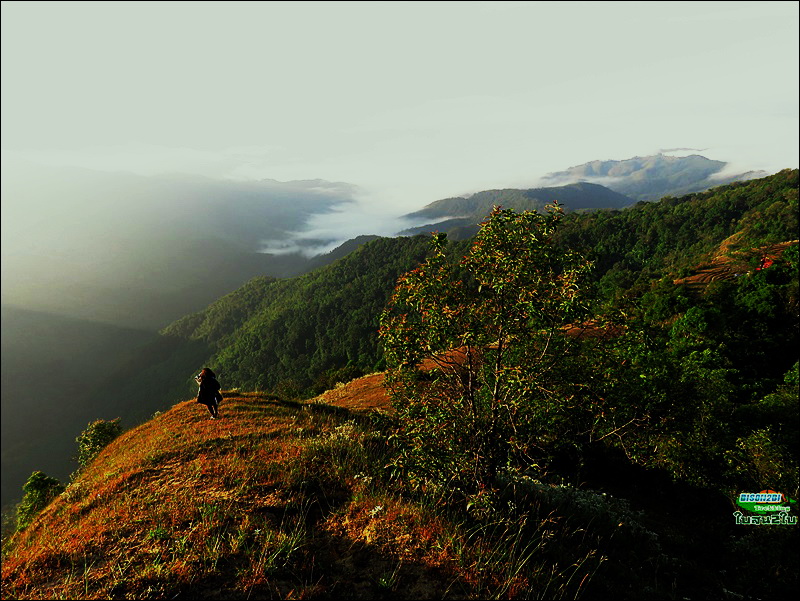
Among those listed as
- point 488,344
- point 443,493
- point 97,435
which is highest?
point 488,344

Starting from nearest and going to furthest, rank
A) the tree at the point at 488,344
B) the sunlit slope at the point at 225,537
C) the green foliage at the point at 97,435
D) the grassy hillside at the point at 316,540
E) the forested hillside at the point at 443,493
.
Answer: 1. the sunlit slope at the point at 225,537
2. the grassy hillside at the point at 316,540
3. the forested hillside at the point at 443,493
4. the tree at the point at 488,344
5. the green foliage at the point at 97,435

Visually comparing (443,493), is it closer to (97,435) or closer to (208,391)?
(208,391)

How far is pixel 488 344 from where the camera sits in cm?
852

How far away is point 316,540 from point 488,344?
5.28 meters

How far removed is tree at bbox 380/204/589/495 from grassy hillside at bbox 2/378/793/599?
1.16 m

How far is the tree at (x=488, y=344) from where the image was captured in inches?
302

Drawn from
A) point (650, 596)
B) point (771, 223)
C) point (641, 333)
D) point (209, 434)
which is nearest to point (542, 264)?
point (641, 333)

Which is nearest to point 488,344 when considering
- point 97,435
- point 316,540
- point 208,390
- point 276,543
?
point 316,540

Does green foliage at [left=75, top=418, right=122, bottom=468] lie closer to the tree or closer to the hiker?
the hiker

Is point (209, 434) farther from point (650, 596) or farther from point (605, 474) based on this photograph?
point (605, 474)

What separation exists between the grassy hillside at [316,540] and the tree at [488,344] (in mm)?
1159

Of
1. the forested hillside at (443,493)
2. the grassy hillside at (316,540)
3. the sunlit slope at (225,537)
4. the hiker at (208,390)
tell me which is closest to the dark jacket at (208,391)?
the hiker at (208,390)

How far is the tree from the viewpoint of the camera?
25.2 ft

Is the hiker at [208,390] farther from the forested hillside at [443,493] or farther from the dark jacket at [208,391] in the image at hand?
the forested hillside at [443,493]
